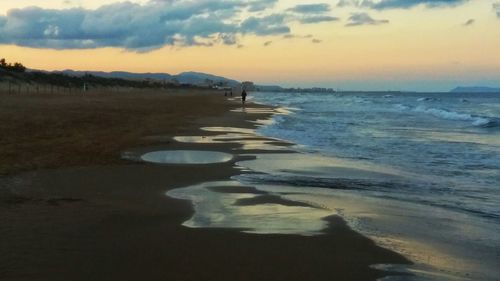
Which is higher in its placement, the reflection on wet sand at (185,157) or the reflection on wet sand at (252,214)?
the reflection on wet sand at (252,214)

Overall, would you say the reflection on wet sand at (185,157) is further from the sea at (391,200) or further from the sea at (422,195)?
the sea at (422,195)

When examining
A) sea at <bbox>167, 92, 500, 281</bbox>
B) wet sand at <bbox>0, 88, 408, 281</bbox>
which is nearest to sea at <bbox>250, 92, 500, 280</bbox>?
sea at <bbox>167, 92, 500, 281</bbox>

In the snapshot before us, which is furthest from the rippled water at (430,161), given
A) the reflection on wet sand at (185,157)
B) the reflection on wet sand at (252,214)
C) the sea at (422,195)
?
the reflection on wet sand at (185,157)

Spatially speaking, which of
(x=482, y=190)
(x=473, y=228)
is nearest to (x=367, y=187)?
(x=482, y=190)

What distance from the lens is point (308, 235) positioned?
22.4ft

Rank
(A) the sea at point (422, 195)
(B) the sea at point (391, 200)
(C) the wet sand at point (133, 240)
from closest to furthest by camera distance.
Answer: (C) the wet sand at point (133, 240), (A) the sea at point (422, 195), (B) the sea at point (391, 200)

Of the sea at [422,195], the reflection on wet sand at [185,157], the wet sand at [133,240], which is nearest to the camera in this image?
the wet sand at [133,240]

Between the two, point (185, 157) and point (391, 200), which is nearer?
point (391, 200)

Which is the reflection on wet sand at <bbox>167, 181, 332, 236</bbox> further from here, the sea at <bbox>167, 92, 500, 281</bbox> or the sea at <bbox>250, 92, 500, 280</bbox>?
the sea at <bbox>250, 92, 500, 280</bbox>

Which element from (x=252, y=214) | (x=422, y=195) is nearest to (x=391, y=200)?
(x=422, y=195)

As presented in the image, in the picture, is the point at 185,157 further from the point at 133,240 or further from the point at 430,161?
the point at 133,240

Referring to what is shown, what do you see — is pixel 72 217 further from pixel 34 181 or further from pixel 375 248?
pixel 375 248

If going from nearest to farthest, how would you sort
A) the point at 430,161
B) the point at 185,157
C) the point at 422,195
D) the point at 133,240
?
the point at 133,240, the point at 422,195, the point at 185,157, the point at 430,161

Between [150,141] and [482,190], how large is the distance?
1118 centimetres
